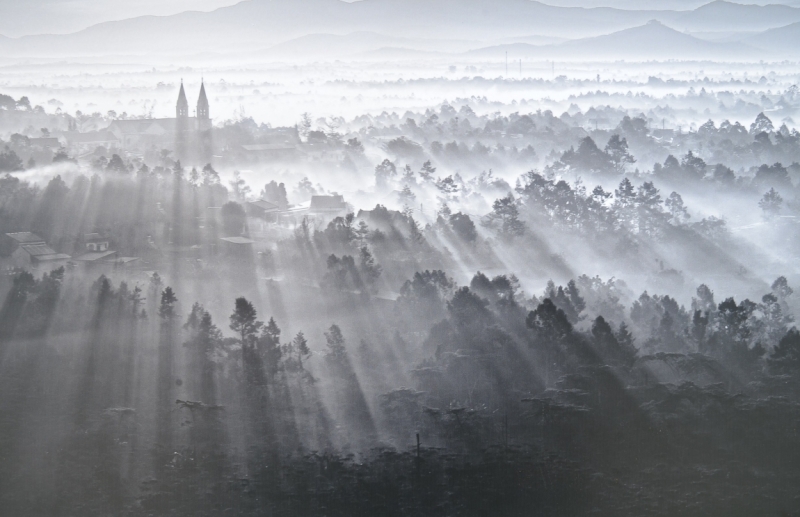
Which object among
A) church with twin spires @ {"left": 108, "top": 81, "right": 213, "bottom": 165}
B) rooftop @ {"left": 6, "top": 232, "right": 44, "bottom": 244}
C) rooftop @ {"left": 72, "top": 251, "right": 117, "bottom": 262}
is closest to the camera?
rooftop @ {"left": 72, "top": 251, "right": 117, "bottom": 262}

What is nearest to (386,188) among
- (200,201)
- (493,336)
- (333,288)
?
(200,201)

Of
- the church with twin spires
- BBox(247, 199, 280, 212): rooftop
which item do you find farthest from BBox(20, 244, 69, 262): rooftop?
the church with twin spires

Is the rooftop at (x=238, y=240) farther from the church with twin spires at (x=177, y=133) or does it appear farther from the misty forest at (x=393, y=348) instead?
the church with twin spires at (x=177, y=133)

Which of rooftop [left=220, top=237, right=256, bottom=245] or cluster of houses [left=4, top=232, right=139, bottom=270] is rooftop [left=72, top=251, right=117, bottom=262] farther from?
rooftop [left=220, top=237, right=256, bottom=245]

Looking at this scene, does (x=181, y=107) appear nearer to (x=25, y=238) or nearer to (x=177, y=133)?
(x=177, y=133)

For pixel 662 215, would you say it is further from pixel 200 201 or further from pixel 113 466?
pixel 113 466

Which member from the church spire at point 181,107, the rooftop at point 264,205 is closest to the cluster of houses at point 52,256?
the rooftop at point 264,205

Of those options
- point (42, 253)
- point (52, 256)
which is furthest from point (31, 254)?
point (52, 256)

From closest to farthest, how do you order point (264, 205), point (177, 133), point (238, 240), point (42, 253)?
point (42, 253)
point (238, 240)
point (264, 205)
point (177, 133)
